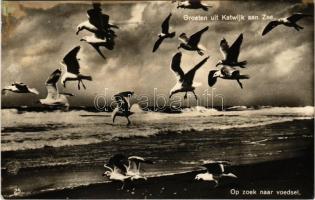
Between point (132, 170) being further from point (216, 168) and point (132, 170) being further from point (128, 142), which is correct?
point (216, 168)

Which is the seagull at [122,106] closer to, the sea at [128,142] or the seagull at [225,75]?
the sea at [128,142]

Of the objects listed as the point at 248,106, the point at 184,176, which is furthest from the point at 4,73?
the point at 248,106

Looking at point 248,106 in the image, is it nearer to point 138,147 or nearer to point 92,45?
point 138,147

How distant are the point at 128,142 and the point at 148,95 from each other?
0.42 ft

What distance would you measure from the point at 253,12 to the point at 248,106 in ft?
0.78

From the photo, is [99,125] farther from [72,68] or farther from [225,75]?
[225,75]

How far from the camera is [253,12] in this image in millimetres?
1606

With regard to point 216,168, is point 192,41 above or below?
above

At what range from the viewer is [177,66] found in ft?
5.31

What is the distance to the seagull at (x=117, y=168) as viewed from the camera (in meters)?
1.60

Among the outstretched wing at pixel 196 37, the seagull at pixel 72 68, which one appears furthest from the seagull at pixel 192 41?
the seagull at pixel 72 68
